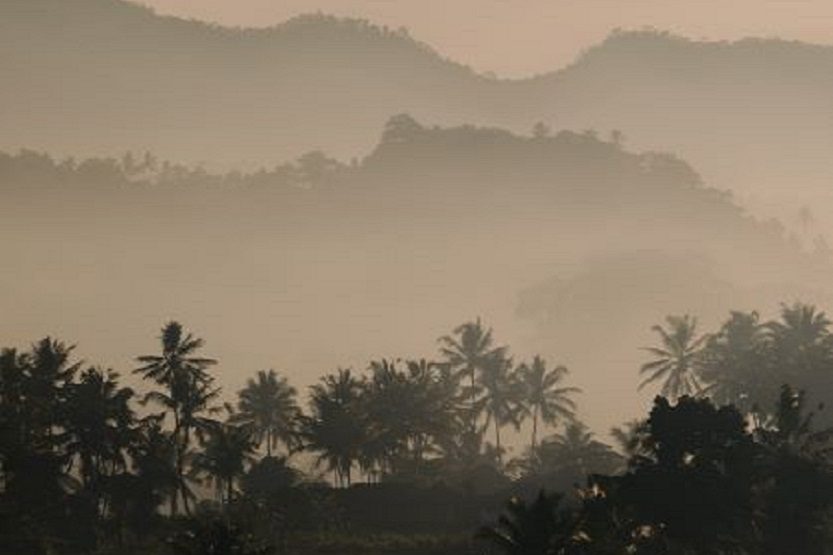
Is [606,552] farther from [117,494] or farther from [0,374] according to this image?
[0,374]

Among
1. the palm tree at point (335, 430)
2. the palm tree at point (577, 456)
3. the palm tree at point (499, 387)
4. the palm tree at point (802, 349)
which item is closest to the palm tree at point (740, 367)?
the palm tree at point (802, 349)

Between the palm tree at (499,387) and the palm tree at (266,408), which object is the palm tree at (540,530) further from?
the palm tree at (499,387)

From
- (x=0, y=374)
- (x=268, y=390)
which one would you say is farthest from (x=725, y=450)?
(x=268, y=390)

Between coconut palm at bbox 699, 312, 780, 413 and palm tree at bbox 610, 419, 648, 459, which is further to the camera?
coconut palm at bbox 699, 312, 780, 413

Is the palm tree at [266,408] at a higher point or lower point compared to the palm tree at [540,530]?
higher

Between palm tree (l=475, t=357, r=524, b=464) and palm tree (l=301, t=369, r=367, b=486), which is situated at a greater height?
palm tree (l=475, t=357, r=524, b=464)

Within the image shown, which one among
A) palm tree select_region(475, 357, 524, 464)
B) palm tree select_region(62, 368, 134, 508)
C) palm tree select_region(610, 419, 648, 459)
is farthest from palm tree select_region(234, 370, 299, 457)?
palm tree select_region(62, 368, 134, 508)

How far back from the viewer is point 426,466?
9544cm

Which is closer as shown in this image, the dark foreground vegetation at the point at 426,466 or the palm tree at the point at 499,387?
the dark foreground vegetation at the point at 426,466

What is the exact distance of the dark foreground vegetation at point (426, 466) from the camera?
4972 centimetres

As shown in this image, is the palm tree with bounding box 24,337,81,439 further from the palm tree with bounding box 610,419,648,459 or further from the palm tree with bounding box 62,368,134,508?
the palm tree with bounding box 610,419,648,459

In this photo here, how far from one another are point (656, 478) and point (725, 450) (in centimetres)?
355

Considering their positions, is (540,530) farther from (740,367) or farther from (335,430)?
(740,367)

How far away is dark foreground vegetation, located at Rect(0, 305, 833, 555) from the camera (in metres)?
49.7
